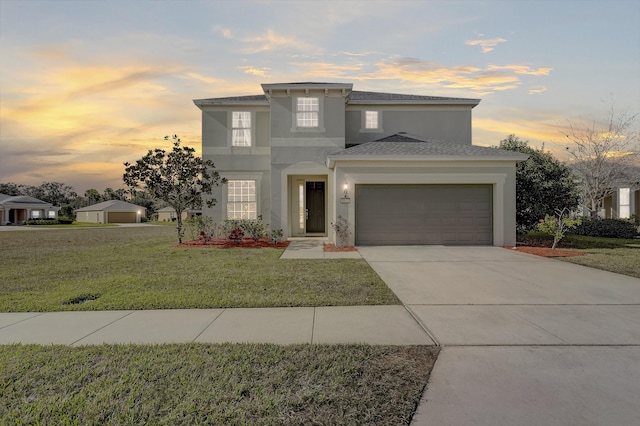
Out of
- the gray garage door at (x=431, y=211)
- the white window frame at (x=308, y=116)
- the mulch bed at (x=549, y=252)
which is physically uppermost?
the white window frame at (x=308, y=116)

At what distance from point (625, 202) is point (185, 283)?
95.4ft

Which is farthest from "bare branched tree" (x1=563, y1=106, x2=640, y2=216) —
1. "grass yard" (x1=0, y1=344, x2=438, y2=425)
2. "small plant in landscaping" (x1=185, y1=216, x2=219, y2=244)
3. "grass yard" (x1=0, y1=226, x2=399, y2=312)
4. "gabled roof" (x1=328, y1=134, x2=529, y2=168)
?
"grass yard" (x1=0, y1=344, x2=438, y2=425)

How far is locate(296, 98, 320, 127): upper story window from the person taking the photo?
49.2 feet

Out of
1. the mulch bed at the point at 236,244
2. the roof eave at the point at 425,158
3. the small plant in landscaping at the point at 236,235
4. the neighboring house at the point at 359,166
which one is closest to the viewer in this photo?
the roof eave at the point at 425,158

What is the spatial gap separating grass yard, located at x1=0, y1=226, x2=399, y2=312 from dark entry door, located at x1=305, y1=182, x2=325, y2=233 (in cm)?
626

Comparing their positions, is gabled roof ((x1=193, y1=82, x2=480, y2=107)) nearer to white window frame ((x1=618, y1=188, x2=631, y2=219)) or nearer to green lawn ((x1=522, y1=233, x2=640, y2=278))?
green lawn ((x1=522, y1=233, x2=640, y2=278))

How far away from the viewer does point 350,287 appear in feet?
21.3

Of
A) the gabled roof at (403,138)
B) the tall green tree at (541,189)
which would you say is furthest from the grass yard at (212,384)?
the tall green tree at (541,189)

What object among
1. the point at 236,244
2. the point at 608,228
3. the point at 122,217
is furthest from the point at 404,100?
the point at 122,217

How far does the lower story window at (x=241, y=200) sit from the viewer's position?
52.4 feet

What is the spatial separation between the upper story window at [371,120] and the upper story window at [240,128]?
594 centimetres

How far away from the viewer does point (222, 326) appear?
441 cm

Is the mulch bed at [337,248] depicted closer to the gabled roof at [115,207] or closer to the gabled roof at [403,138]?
the gabled roof at [403,138]

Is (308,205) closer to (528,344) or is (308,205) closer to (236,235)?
(236,235)
